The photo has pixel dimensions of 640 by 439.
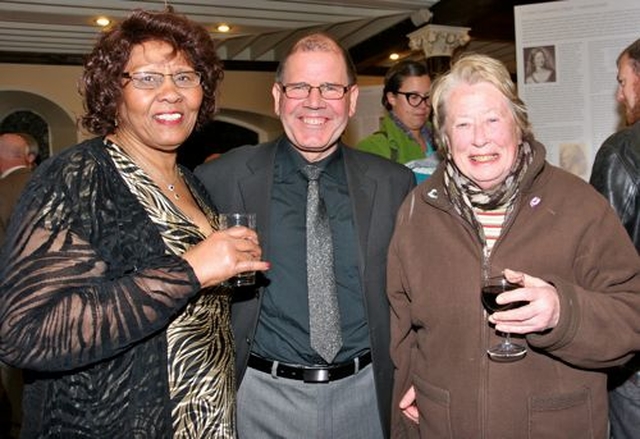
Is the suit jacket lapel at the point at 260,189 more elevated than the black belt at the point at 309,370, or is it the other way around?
the suit jacket lapel at the point at 260,189

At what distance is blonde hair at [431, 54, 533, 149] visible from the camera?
2.01m

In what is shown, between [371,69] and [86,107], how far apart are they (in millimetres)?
10058

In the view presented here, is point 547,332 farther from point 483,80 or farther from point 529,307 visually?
point 483,80

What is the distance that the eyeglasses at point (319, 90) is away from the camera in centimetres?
246

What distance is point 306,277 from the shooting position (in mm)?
2381

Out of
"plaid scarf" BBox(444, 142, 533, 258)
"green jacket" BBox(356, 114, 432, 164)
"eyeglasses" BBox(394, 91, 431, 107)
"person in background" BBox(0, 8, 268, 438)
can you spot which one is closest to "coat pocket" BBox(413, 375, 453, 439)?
"plaid scarf" BBox(444, 142, 533, 258)

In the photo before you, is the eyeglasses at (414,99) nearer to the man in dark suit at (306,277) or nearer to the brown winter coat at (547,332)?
the man in dark suit at (306,277)

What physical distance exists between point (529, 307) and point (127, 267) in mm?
1094

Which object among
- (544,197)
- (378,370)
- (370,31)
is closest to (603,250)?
(544,197)

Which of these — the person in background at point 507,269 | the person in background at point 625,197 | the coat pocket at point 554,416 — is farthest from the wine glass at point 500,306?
the person in background at point 625,197

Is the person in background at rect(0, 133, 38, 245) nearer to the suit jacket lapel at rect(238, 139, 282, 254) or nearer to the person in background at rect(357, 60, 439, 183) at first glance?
the person in background at rect(357, 60, 439, 183)

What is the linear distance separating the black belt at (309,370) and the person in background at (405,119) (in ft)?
6.34

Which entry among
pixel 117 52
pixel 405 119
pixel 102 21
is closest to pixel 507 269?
pixel 117 52

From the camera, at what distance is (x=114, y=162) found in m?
1.82
